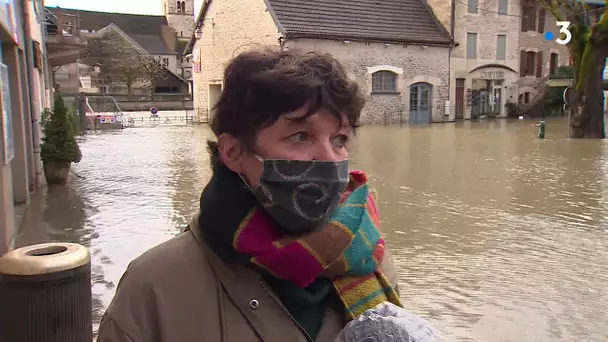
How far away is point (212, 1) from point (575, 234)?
25608mm

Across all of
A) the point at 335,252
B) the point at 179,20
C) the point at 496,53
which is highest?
the point at 179,20

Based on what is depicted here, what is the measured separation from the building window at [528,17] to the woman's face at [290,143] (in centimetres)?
3515

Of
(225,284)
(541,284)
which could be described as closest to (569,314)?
(541,284)

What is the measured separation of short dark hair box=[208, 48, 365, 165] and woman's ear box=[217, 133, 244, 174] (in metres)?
0.02

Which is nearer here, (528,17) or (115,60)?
(528,17)

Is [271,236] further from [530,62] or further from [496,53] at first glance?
[530,62]

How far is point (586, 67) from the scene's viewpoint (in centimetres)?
1773

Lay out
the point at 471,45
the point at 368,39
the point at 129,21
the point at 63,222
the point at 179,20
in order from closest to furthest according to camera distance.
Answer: the point at 63,222 → the point at 368,39 → the point at 471,45 → the point at 129,21 → the point at 179,20

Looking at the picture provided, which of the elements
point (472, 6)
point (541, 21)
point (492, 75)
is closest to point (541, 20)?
point (541, 21)

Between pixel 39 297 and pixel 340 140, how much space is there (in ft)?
6.99

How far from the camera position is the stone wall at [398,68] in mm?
26906

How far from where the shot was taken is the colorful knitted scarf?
132 centimetres

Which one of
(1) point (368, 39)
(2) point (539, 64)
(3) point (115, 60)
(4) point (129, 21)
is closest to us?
(1) point (368, 39)

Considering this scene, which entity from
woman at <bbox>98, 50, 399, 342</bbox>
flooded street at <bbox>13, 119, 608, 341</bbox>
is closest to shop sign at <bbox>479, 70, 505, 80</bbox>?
flooded street at <bbox>13, 119, 608, 341</bbox>
